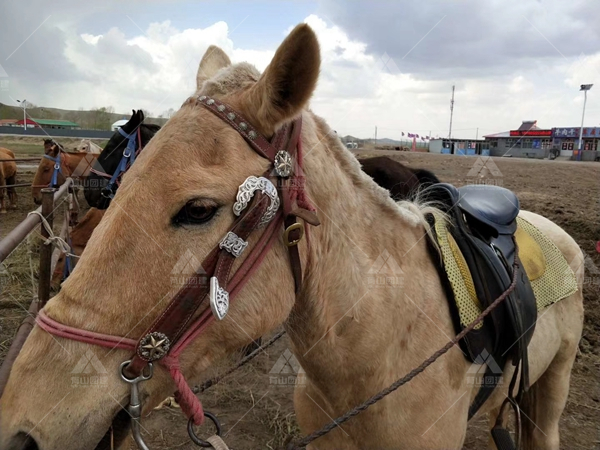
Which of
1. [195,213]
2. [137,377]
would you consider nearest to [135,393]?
[137,377]

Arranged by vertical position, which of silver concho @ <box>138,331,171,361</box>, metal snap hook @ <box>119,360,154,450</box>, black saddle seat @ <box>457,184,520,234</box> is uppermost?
black saddle seat @ <box>457,184,520,234</box>

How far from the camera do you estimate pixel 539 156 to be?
143 ft

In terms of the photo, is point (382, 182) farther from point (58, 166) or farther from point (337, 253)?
point (58, 166)

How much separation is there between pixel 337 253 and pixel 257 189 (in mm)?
524

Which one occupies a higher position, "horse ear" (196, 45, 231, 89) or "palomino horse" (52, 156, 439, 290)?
"horse ear" (196, 45, 231, 89)

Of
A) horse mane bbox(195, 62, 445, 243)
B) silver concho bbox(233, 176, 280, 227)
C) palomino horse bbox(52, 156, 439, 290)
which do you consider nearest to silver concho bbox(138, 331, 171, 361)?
silver concho bbox(233, 176, 280, 227)

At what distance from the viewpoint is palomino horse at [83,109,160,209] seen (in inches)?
259

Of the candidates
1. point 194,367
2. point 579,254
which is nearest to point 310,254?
point 194,367

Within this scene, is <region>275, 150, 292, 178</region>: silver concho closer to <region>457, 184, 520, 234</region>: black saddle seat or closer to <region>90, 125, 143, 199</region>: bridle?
<region>457, 184, 520, 234</region>: black saddle seat

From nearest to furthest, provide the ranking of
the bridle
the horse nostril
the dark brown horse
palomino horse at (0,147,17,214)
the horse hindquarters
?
the horse nostril < the horse hindquarters < the dark brown horse < the bridle < palomino horse at (0,147,17,214)

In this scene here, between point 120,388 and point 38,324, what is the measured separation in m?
0.35

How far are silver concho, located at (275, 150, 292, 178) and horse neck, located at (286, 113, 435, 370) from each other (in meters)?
0.13

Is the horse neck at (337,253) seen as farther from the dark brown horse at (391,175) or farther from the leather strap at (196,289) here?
the dark brown horse at (391,175)

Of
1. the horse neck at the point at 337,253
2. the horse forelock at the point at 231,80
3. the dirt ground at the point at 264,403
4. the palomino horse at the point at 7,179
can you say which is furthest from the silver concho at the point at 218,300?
the palomino horse at the point at 7,179
